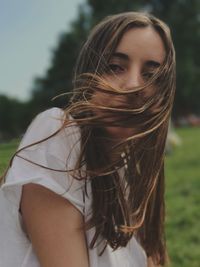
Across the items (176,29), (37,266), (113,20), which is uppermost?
(113,20)

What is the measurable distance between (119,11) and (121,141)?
24.7 metres

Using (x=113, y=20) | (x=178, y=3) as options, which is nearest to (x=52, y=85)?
(x=178, y=3)

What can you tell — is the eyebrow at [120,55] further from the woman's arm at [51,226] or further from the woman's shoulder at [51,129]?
the woman's arm at [51,226]

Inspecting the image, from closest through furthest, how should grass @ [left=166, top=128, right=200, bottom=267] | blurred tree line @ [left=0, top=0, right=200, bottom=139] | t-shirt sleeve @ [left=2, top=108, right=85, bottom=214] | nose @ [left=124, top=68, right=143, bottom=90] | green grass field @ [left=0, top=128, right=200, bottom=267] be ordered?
t-shirt sleeve @ [left=2, top=108, right=85, bottom=214]
nose @ [left=124, top=68, right=143, bottom=90]
green grass field @ [left=0, top=128, right=200, bottom=267]
grass @ [left=166, top=128, right=200, bottom=267]
blurred tree line @ [left=0, top=0, right=200, bottom=139]

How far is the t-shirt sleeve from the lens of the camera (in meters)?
1.38

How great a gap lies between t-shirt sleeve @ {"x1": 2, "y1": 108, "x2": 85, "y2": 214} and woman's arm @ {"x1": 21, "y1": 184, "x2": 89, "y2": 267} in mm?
22

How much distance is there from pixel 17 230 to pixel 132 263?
42 centimetres

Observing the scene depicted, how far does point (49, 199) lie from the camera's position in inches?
54.6

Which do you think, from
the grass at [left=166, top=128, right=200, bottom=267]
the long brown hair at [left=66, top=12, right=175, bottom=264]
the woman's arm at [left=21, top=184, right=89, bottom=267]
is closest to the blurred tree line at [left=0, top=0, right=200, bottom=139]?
the grass at [left=166, top=128, right=200, bottom=267]

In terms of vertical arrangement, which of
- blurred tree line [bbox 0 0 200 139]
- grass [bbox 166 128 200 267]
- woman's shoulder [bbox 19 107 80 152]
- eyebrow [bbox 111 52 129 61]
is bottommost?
blurred tree line [bbox 0 0 200 139]

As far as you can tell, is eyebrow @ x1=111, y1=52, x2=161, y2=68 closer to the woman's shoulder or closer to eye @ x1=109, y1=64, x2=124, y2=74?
eye @ x1=109, y1=64, x2=124, y2=74

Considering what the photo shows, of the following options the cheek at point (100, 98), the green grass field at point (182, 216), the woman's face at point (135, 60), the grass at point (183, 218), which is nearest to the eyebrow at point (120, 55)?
the woman's face at point (135, 60)

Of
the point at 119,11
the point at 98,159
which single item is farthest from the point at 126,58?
the point at 119,11

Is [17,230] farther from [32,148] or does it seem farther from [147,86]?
[147,86]
